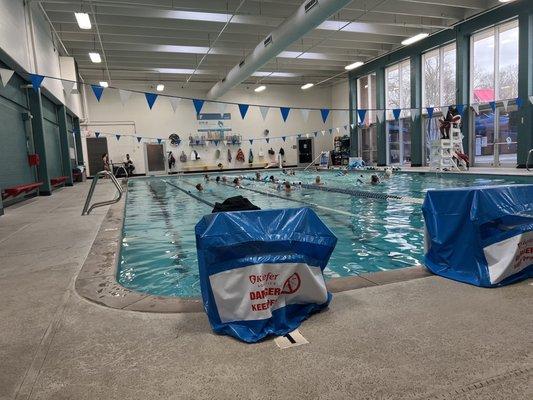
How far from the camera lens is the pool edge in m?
2.36

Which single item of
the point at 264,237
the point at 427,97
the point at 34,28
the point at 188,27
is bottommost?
the point at 264,237

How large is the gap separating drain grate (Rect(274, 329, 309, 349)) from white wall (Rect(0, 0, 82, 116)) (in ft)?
26.7

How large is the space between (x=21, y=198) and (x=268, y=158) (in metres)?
17.7

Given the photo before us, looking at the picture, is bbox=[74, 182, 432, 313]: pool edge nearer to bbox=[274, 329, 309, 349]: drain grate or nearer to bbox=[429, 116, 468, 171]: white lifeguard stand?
bbox=[274, 329, 309, 349]: drain grate

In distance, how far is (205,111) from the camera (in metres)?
23.9

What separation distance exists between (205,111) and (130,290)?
2232 centimetres

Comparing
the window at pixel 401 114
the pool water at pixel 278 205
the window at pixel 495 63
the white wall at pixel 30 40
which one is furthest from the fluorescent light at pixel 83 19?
the window at pixel 401 114

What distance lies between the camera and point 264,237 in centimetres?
205

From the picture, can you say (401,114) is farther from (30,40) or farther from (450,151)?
(30,40)

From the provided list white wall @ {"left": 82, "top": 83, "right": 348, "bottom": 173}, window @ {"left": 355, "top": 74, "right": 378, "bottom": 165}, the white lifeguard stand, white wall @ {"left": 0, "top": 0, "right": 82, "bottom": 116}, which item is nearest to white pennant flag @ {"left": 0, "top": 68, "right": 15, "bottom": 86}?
white wall @ {"left": 0, "top": 0, "right": 82, "bottom": 116}

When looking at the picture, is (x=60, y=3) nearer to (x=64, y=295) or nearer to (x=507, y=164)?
(x=64, y=295)

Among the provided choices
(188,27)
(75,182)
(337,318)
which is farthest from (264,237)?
(75,182)

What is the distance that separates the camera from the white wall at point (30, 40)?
7.98m

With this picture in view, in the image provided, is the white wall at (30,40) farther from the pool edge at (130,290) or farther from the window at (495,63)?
the window at (495,63)
